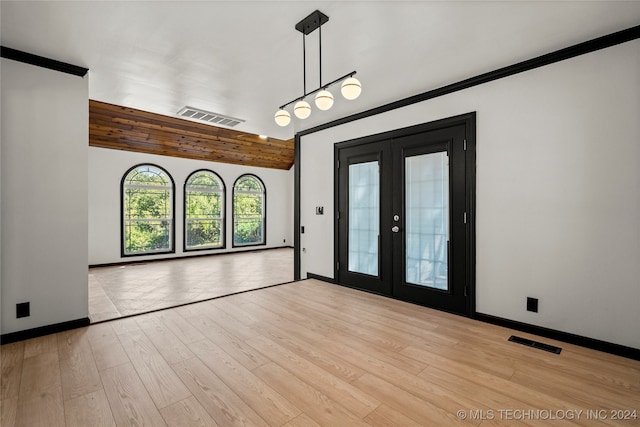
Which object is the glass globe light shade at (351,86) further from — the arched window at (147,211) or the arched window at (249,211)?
the arched window at (249,211)

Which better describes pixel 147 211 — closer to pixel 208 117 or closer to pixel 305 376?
pixel 208 117

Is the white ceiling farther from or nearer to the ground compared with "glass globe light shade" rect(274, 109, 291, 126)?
farther from the ground

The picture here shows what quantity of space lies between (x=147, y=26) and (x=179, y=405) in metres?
2.86

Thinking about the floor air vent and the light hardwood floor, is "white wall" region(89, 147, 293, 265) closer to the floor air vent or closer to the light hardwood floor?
the light hardwood floor

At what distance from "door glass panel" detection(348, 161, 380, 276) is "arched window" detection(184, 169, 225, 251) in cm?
515

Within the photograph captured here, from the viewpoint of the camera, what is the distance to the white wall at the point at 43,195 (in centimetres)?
282

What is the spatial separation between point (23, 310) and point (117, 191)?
4661mm

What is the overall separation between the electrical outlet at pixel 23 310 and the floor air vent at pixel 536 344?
462cm

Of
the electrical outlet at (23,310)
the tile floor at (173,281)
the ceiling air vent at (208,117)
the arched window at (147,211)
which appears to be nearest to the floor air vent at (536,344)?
the tile floor at (173,281)

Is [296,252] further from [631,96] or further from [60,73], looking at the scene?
[631,96]

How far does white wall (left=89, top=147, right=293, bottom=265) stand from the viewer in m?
6.66

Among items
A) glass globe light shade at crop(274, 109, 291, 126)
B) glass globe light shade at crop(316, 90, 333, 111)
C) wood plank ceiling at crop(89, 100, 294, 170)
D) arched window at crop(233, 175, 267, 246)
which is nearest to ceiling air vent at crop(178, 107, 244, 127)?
wood plank ceiling at crop(89, 100, 294, 170)

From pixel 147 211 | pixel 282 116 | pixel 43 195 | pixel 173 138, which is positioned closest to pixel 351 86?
pixel 282 116

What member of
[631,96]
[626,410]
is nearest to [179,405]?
[626,410]
